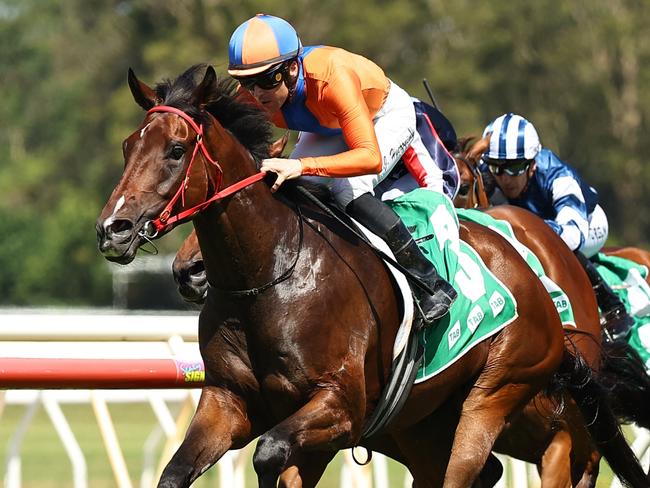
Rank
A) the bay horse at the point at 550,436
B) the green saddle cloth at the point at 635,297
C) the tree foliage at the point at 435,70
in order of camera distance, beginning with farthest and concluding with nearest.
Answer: the tree foliage at the point at 435,70, the green saddle cloth at the point at 635,297, the bay horse at the point at 550,436

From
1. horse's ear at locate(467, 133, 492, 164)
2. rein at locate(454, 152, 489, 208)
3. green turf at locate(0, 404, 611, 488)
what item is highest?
horse's ear at locate(467, 133, 492, 164)

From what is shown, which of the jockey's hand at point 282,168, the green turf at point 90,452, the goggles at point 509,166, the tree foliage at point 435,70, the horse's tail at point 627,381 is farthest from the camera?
the tree foliage at point 435,70

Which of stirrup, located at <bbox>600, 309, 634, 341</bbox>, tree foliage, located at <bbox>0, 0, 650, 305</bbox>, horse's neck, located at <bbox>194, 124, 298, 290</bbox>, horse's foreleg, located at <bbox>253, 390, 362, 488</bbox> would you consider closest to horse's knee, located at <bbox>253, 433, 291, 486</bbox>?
horse's foreleg, located at <bbox>253, 390, 362, 488</bbox>

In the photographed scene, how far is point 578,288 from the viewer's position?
6133 millimetres

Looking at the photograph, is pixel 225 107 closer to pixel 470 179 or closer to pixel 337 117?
pixel 337 117

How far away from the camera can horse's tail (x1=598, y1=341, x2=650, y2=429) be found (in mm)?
6164

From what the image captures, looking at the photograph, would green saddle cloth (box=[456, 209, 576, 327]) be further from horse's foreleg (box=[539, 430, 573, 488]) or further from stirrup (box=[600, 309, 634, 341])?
stirrup (box=[600, 309, 634, 341])

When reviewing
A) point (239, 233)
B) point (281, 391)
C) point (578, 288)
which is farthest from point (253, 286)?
point (578, 288)

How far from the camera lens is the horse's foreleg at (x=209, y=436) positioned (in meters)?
4.13

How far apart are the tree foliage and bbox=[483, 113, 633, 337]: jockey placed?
25.6 metres

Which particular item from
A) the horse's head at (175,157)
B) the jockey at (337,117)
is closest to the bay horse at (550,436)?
the jockey at (337,117)

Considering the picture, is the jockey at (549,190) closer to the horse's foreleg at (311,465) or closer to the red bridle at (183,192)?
the horse's foreleg at (311,465)

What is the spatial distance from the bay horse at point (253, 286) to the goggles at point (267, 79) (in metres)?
0.06

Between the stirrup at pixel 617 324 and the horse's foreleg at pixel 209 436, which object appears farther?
the stirrup at pixel 617 324
